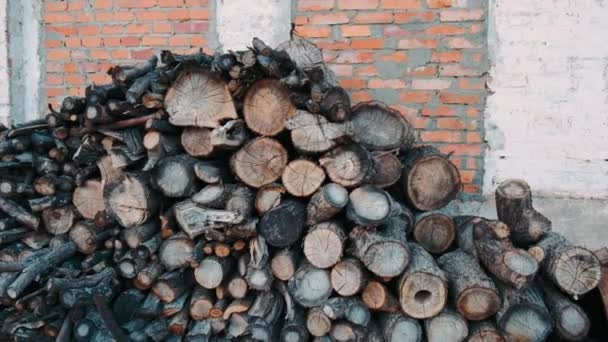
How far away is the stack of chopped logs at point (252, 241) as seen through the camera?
2.26m

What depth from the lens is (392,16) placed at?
3.43 meters

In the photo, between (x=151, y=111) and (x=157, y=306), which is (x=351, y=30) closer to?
(x=151, y=111)

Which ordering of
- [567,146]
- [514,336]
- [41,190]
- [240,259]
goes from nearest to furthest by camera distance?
[514,336]
[240,259]
[41,190]
[567,146]

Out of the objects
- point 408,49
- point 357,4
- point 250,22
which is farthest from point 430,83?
point 250,22

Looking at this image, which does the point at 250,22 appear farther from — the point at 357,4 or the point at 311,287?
the point at 311,287

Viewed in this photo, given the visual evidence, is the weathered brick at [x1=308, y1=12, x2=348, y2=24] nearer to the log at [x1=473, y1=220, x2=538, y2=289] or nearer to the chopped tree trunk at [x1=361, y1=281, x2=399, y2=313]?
the log at [x1=473, y1=220, x2=538, y2=289]

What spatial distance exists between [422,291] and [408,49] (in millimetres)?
1940

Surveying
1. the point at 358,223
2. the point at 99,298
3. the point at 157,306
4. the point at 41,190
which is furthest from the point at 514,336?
the point at 41,190

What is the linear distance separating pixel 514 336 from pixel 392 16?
92.7 inches

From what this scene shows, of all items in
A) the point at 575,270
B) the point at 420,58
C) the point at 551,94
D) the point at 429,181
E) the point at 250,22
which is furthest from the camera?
the point at 250,22

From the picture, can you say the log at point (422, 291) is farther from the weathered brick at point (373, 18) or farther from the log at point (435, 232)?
the weathered brick at point (373, 18)

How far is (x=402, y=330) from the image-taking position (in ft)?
7.44

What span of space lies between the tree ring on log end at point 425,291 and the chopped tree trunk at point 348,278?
8.4 inches

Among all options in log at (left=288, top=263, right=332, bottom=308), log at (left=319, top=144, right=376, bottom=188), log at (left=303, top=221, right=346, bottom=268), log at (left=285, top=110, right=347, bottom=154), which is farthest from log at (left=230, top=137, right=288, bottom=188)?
log at (left=288, top=263, right=332, bottom=308)
